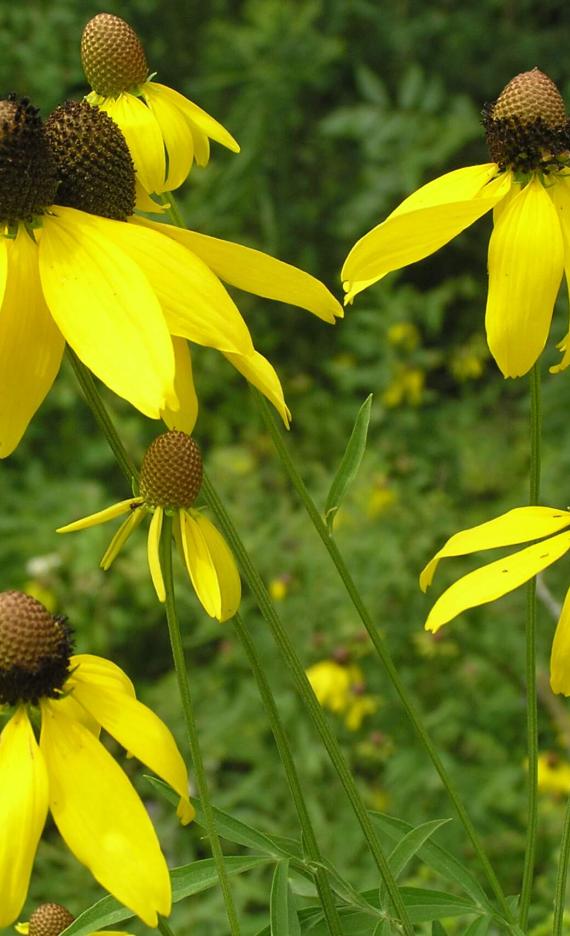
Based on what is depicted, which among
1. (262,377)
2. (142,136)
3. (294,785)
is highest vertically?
(142,136)

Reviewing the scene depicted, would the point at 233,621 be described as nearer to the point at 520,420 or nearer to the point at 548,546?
the point at 548,546

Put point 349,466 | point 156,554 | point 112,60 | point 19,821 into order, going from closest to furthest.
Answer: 1. point 19,821
2. point 156,554
3. point 349,466
4. point 112,60

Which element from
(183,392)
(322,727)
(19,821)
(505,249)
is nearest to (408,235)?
(505,249)

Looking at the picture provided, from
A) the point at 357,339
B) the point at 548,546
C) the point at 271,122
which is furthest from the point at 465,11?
the point at 548,546

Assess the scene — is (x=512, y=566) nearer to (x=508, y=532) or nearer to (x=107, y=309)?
(x=508, y=532)

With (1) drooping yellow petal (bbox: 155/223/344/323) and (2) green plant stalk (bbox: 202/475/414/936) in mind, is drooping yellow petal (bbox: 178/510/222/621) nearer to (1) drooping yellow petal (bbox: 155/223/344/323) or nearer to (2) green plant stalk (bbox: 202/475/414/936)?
(2) green plant stalk (bbox: 202/475/414/936)

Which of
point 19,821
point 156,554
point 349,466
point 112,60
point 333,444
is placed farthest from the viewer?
point 333,444

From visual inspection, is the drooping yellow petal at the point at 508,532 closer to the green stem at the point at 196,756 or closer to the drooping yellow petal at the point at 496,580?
the drooping yellow petal at the point at 496,580
